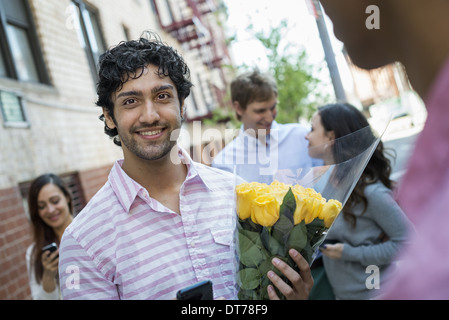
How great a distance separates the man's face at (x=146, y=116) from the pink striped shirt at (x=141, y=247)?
16 cm

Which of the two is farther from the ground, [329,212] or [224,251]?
[329,212]

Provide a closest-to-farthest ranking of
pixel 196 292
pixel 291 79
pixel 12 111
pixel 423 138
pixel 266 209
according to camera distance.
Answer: pixel 423 138, pixel 196 292, pixel 266 209, pixel 12 111, pixel 291 79

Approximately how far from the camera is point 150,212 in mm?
1805

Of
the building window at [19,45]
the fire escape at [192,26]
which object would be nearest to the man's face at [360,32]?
the building window at [19,45]

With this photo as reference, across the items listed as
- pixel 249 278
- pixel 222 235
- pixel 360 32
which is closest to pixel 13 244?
pixel 222 235

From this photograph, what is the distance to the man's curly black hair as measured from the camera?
188 centimetres

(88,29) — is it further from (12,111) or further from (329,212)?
(329,212)

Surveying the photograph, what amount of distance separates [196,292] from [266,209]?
→ 1.19 feet

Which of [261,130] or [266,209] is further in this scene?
[261,130]

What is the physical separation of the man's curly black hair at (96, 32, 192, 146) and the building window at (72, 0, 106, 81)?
4.49 metres

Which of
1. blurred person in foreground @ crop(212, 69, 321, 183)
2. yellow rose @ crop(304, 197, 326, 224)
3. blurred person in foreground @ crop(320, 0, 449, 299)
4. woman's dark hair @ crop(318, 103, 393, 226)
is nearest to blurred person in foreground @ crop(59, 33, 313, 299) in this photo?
yellow rose @ crop(304, 197, 326, 224)

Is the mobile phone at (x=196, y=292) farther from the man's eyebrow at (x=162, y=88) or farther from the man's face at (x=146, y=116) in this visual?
the man's eyebrow at (x=162, y=88)

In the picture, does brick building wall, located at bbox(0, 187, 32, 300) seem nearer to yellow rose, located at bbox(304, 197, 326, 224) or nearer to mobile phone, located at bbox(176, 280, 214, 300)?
mobile phone, located at bbox(176, 280, 214, 300)
